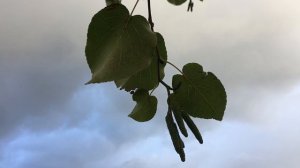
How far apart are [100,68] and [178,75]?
28.8 inches

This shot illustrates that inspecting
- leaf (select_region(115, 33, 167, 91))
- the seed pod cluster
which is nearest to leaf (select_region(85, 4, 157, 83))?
leaf (select_region(115, 33, 167, 91))

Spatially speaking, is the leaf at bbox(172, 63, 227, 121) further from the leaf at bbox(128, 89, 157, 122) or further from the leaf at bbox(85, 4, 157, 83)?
the leaf at bbox(85, 4, 157, 83)

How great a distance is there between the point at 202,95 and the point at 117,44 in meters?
0.67

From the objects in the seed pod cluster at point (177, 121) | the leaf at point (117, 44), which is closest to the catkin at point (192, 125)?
the seed pod cluster at point (177, 121)

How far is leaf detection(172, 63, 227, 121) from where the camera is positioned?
2109 mm

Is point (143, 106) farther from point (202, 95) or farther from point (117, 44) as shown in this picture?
point (117, 44)

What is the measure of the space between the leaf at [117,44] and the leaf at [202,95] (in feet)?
1.80

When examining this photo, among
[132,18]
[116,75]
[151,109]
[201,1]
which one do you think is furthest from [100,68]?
[151,109]

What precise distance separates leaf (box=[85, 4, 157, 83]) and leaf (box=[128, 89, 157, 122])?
0.58 m

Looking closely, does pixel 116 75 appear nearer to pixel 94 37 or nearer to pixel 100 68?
pixel 100 68

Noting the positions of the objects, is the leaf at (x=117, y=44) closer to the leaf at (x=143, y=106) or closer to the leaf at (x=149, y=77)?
the leaf at (x=149, y=77)

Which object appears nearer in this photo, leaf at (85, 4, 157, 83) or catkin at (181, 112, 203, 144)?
leaf at (85, 4, 157, 83)

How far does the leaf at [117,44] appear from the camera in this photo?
4.89 ft

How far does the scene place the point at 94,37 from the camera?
1.60 metres
